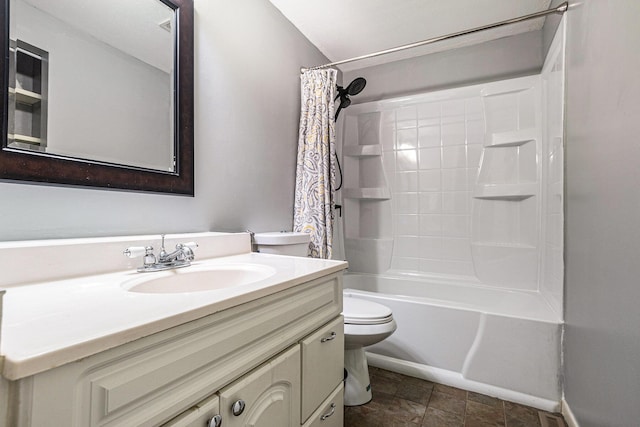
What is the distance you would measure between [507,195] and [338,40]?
1692 mm

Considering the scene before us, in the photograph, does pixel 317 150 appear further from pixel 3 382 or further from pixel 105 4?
pixel 3 382

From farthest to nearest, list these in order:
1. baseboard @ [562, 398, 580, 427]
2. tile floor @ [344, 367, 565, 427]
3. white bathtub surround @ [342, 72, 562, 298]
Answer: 1. white bathtub surround @ [342, 72, 562, 298]
2. tile floor @ [344, 367, 565, 427]
3. baseboard @ [562, 398, 580, 427]

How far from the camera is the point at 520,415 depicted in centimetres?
147

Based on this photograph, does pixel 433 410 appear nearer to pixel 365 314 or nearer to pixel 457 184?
pixel 365 314

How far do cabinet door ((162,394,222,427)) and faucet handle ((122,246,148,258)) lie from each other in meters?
0.53

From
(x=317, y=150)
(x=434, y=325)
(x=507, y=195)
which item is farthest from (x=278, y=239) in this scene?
(x=507, y=195)

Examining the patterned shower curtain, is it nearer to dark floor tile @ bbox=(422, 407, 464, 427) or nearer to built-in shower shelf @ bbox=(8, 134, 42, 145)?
dark floor tile @ bbox=(422, 407, 464, 427)

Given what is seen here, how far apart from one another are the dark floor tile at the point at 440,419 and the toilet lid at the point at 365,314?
49 cm

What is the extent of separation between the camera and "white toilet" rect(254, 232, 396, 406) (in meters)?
1.48

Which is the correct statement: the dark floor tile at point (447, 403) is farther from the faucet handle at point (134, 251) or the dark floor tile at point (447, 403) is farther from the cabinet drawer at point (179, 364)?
the faucet handle at point (134, 251)

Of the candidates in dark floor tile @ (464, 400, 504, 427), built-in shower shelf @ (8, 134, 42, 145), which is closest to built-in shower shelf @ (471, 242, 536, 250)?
dark floor tile @ (464, 400, 504, 427)

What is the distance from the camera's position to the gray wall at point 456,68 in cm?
218

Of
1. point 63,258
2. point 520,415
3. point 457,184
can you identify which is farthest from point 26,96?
point 457,184

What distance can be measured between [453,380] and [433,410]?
29cm
